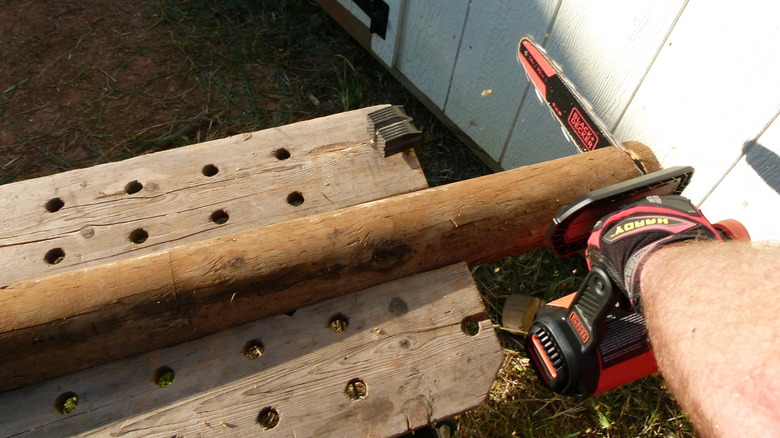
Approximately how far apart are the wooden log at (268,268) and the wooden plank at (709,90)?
36 cm

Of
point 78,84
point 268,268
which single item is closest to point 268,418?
point 268,268

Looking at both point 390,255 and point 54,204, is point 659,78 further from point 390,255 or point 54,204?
point 54,204

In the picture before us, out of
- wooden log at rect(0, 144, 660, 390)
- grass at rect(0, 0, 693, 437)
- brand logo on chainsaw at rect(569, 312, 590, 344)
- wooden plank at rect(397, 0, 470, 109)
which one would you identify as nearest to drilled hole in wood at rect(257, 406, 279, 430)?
wooden log at rect(0, 144, 660, 390)

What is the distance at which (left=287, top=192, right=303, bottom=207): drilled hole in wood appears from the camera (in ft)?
5.09

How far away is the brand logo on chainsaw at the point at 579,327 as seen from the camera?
4.54 feet

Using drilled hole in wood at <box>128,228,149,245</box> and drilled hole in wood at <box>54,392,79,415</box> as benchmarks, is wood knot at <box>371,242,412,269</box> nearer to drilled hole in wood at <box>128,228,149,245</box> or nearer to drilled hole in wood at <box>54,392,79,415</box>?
drilled hole in wood at <box>128,228,149,245</box>

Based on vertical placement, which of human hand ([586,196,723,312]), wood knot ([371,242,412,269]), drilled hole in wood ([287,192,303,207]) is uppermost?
human hand ([586,196,723,312])

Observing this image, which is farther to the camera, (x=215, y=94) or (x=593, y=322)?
(x=215, y=94)

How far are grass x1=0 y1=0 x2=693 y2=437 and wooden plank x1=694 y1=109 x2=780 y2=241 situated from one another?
89cm

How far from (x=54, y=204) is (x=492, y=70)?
6.09ft

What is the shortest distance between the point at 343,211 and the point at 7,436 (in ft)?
3.12

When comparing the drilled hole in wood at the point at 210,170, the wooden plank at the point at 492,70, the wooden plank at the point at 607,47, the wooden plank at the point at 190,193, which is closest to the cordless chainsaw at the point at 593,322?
the wooden plank at the point at 607,47

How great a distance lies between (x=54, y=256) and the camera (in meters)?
1.41

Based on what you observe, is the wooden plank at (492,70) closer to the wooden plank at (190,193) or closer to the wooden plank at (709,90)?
the wooden plank at (709,90)
